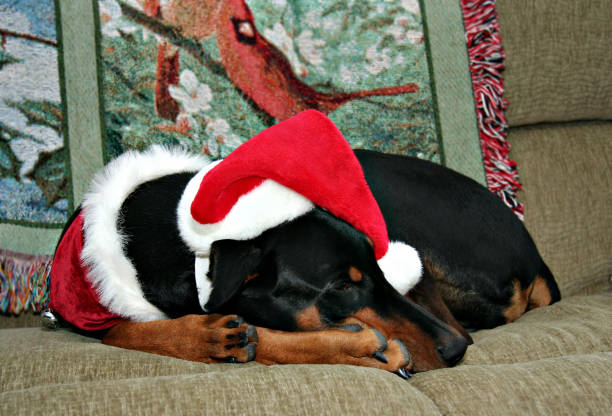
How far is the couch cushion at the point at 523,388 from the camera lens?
3.36ft

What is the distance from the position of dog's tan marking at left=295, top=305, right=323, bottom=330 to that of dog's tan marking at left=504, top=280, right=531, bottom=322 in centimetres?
83

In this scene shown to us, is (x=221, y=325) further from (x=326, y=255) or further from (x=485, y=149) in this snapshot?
(x=485, y=149)

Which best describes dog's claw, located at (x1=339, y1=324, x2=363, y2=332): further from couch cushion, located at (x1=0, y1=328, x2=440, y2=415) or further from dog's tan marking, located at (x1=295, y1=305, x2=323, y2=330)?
couch cushion, located at (x1=0, y1=328, x2=440, y2=415)

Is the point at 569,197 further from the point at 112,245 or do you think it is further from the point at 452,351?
the point at 112,245

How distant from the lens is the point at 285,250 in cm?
138

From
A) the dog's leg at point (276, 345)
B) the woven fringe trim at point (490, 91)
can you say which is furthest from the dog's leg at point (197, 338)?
the woven fringe trim at point (490, 91)

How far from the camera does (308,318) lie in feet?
4.41

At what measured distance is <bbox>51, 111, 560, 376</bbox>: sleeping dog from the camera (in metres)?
1.23

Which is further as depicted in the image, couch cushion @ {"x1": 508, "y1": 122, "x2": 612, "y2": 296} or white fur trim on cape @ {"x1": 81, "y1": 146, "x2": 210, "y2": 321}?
couch cushion @ {"x1": 508, "y1": 122, "x2": 612, "y2": 296}

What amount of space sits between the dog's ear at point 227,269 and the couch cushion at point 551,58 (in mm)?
1637

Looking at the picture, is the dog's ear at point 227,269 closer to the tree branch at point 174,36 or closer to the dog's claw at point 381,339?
the dog's claw at point 381,339

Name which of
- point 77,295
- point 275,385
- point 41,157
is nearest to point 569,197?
point 275,385

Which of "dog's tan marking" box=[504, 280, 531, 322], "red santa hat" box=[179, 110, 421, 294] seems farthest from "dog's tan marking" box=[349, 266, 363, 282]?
"dog's tan marking" box=[504, 280, 531, 322]

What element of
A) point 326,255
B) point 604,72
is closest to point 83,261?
point 326,255
